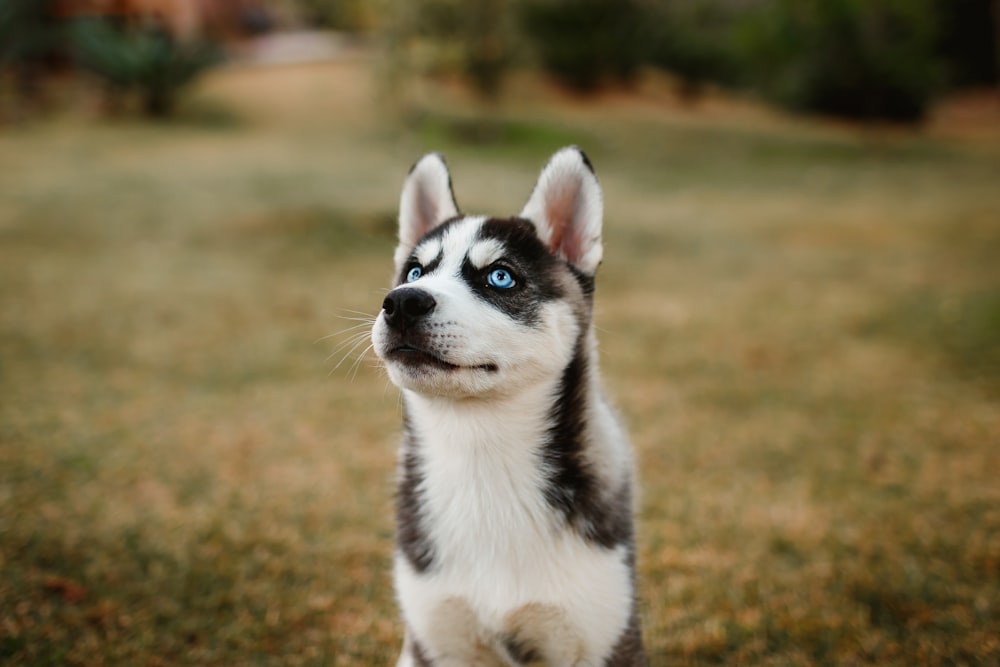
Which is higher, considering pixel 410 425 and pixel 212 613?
pixel 410 425

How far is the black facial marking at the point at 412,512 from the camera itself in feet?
9.79

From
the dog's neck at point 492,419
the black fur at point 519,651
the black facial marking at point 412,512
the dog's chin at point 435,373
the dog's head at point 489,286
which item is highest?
the dog's head at point 489,286

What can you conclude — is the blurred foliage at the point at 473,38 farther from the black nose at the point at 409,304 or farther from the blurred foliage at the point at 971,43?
the blurred foliage at the point at 971,43

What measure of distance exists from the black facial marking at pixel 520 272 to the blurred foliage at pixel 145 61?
67.2 ft

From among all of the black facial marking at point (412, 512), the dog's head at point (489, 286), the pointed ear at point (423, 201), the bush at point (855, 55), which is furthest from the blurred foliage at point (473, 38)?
the black facial marking at point (412, 512)

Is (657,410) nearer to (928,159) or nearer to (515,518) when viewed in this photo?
(515,518)

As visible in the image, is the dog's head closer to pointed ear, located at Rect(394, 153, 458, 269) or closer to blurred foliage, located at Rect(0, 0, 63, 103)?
pointed ear, located at Rect(394, 153, 458, 269)

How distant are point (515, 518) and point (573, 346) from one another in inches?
25.8

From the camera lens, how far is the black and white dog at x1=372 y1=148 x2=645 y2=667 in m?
2.78

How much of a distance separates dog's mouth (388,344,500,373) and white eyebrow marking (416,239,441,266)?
50 centimetres

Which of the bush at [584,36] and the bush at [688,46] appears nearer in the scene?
the bush at [584,36]

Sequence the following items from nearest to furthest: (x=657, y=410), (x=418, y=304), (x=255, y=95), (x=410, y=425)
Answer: (x=418, y=304) → (x=410, y=425) → (x=657, y=410) → (x=255, y=95)

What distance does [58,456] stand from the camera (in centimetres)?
557

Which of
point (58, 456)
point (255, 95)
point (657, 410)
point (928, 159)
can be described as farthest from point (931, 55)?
point (58, 456)
